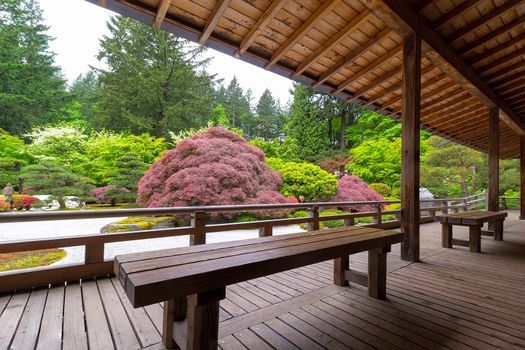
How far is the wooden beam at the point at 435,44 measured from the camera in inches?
105

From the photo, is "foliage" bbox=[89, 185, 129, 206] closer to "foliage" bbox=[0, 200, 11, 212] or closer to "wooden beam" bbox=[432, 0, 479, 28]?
"foliage" bbox=[0, 200, 11, 212]

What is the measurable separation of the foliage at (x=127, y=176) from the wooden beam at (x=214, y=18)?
6.83 m

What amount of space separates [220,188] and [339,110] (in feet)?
45.4

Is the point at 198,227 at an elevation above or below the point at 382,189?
below

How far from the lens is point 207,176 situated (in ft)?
21.0

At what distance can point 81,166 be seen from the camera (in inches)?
372

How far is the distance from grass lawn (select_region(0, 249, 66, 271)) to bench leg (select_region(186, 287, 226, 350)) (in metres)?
4.32

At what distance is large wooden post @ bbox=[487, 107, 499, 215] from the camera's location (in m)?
5.22

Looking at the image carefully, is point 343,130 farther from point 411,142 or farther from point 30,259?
point 30,259

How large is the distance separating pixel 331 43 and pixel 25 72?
2030 centimetres

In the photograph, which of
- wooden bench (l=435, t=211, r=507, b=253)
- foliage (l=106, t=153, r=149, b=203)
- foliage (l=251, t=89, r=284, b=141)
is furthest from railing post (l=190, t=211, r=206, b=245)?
foliage (l=251, t=89, r=284, b=141)

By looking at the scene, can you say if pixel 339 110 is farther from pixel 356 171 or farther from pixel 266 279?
pixel 266 279

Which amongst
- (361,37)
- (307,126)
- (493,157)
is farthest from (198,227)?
(307,126)

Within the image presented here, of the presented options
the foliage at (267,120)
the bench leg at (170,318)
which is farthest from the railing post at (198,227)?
the foliage at (267,120)
